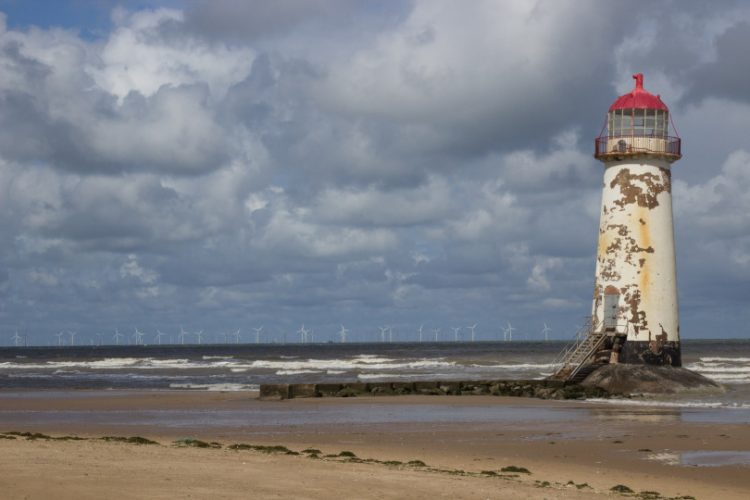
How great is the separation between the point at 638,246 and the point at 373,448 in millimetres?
15447

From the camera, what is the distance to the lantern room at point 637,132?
105ft

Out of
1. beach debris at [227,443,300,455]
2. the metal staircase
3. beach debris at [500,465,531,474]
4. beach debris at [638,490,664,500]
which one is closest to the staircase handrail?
the metal staircase

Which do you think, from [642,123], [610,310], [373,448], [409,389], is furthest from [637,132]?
[373,448]

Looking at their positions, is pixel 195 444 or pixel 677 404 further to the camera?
pixel 677 404

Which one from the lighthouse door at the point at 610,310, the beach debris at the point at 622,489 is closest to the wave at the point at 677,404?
the lighthouse door at the point at 610,310

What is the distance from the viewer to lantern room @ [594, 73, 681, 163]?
105 ft

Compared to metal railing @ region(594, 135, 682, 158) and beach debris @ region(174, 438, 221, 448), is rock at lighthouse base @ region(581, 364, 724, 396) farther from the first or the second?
beach debris @ region(174, 438, 221, 448)

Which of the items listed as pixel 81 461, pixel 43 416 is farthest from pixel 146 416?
pixel 81 461

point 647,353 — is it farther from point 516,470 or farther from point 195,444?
point 195,444

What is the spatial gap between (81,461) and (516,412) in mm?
15405

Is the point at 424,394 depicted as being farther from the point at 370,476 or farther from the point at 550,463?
the point at 370,476

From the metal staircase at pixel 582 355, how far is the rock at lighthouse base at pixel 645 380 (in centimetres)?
62

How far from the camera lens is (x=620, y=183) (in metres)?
32.0

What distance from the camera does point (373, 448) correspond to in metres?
19.0
